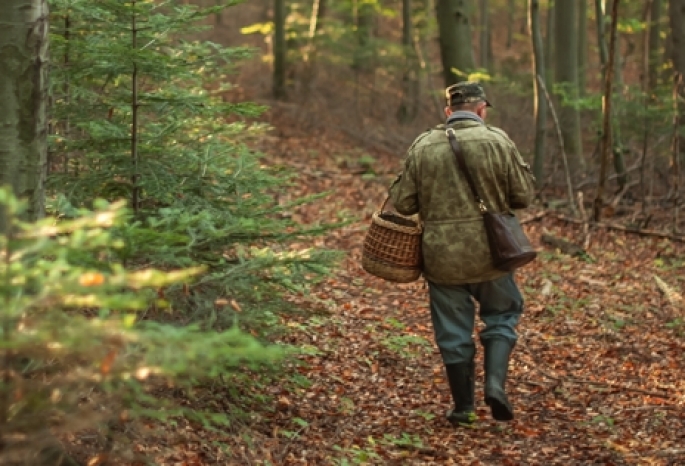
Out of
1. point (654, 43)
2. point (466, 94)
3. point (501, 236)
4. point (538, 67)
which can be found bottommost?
point (501, 236)

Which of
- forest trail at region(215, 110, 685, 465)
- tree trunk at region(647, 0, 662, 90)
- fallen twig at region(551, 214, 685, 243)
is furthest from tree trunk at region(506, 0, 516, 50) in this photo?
forest trail at region(215, 110, 685, 465)

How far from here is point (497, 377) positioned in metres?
5.72

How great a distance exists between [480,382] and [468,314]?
1.22 meters

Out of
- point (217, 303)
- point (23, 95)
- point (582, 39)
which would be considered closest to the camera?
point (23, 95)

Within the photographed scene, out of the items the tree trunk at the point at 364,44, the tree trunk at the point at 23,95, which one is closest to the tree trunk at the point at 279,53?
the tree trunk at the point at 364,44

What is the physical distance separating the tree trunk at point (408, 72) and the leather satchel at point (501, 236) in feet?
49.5

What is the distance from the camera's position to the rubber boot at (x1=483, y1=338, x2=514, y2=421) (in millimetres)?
5637

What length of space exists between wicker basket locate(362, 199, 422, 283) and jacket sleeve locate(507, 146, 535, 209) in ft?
2.23

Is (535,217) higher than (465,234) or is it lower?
lower

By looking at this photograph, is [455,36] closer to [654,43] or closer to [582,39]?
[654,43]

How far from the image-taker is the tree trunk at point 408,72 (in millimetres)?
20625

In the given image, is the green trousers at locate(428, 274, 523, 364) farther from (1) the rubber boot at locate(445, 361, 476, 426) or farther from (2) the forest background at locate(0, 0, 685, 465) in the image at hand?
(2) the forest background at locate(0, 0, 685, 465)

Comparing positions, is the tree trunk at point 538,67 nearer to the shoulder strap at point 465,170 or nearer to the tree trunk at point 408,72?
the shoulder strap at point 465,170

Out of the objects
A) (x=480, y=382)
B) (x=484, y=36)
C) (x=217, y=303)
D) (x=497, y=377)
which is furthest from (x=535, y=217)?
(x=484, y=36)
